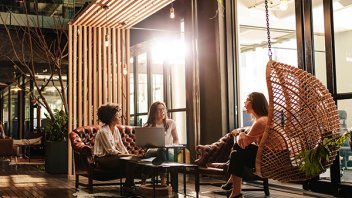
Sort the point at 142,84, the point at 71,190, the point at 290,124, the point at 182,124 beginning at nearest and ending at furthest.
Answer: the point at 290,124 → the point at 71,190 → the point at 182,124 → the point at 142,84

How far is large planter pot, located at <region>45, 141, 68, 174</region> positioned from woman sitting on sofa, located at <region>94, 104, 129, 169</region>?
311cm

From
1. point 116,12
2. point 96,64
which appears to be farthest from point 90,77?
point 116,12

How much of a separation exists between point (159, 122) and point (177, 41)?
354cm

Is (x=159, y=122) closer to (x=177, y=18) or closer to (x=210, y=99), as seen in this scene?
(x=210, y=99)

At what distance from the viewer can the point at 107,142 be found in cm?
574

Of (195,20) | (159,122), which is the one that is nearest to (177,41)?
(195,20)

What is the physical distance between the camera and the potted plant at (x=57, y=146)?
884cm

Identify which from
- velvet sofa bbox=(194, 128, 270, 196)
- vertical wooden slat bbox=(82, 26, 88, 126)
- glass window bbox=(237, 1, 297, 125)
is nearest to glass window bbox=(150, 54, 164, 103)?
glass window bbox=(237, 1, 297, 125)

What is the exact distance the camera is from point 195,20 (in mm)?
7953

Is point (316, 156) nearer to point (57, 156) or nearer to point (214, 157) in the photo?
point (214, 157)

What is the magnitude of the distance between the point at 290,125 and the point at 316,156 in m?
0.35

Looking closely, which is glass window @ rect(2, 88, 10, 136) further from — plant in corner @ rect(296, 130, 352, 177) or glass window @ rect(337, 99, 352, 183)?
plant in corner @ rect(296, 130, 352, 177)

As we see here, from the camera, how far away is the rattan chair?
3734 millimetres

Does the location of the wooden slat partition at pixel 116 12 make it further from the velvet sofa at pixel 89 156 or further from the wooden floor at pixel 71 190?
the wooden floor at pixel 71 190
